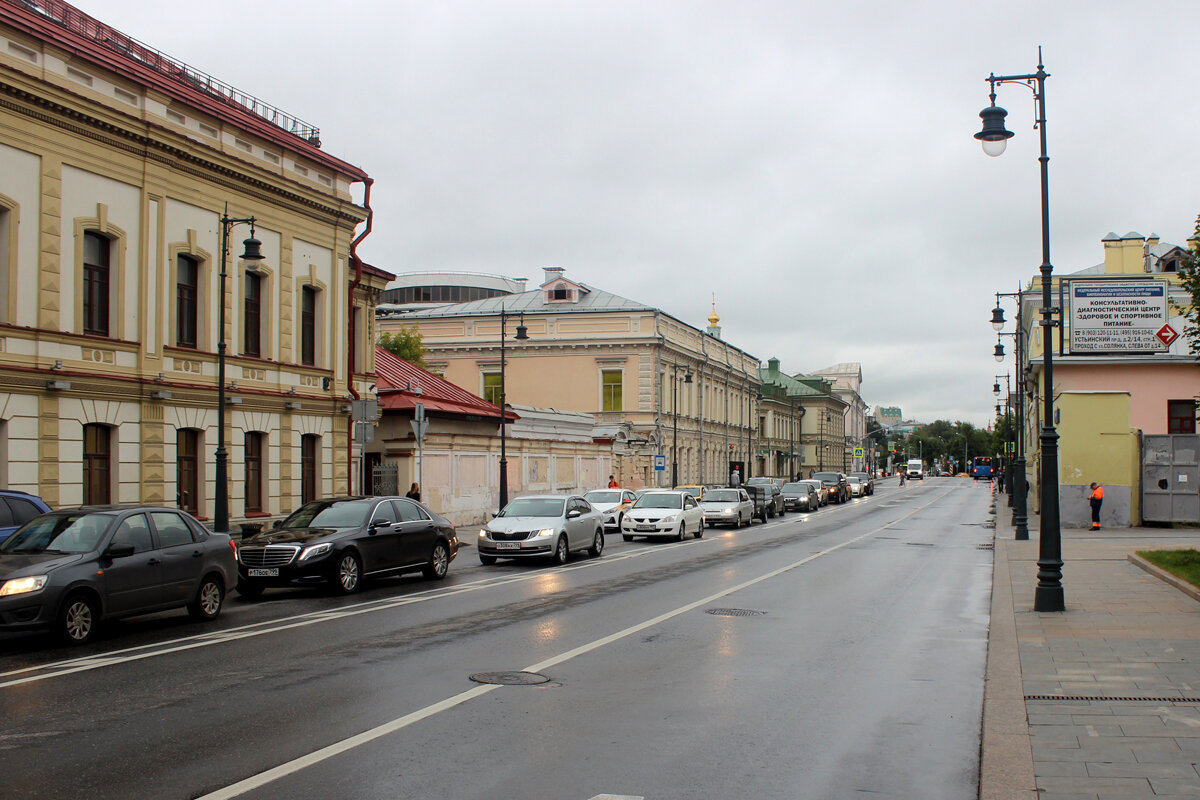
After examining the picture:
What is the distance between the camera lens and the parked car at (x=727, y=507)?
127ft

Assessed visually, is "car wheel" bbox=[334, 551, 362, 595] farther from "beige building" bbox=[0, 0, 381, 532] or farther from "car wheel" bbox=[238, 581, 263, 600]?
"beige building" bbox=[0, 0, 381, 532]

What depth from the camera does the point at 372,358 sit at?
33688mm

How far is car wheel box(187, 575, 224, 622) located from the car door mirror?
141 centimetres

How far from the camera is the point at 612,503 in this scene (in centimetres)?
3769

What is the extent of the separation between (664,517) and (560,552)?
900 centimetres

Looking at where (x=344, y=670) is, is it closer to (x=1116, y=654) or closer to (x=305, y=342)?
(x=1116, y=654)

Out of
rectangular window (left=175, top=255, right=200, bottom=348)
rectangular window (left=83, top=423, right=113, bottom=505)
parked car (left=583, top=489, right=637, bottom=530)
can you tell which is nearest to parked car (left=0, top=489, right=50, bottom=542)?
rectangular window (left=83, top=423, right=113, bottom=505)

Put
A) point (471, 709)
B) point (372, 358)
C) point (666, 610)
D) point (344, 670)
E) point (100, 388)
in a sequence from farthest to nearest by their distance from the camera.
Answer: point (372, 358)
point (100, 388)
point (666, 610)
point (344, 670)
point (471, 709)

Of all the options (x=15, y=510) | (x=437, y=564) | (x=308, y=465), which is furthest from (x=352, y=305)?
(x=15, y=510)

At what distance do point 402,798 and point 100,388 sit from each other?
18.1 m

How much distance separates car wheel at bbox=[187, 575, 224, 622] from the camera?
13.6m

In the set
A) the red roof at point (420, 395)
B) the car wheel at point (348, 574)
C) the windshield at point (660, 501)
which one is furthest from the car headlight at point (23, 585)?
the windshield at point (660, 501)

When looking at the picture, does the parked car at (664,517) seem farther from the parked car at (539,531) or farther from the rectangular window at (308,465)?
the rectangular window at (308,465)

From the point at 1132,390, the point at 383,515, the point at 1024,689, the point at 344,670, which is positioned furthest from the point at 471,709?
the point at 1132,390
